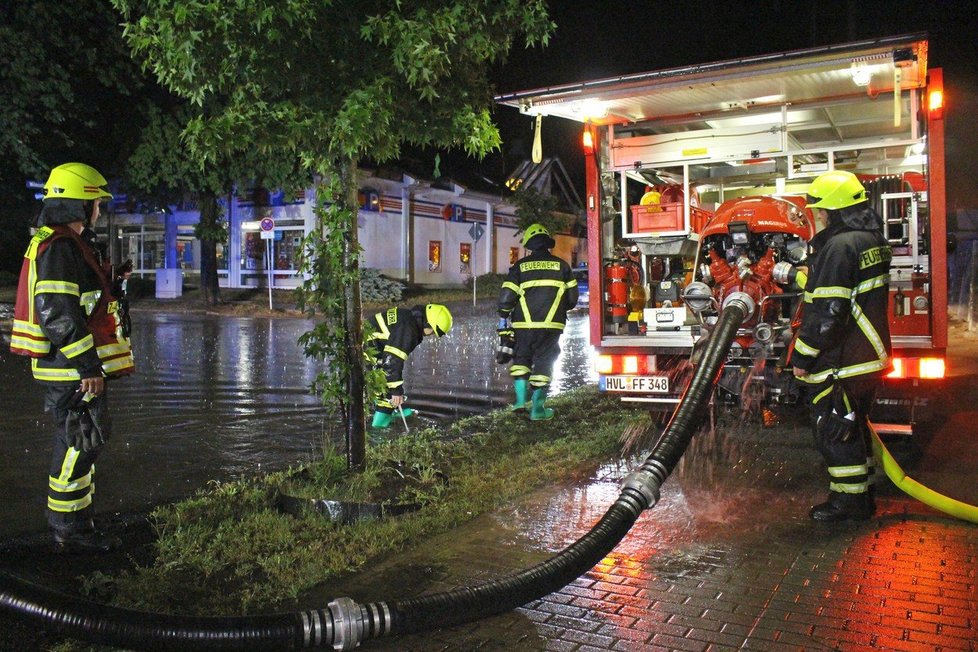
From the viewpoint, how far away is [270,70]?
4844 millimetres

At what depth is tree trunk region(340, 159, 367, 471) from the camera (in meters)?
5.29

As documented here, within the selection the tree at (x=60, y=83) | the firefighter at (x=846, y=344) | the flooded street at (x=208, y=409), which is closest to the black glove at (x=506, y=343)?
the flooded street at (x=208, y=409)

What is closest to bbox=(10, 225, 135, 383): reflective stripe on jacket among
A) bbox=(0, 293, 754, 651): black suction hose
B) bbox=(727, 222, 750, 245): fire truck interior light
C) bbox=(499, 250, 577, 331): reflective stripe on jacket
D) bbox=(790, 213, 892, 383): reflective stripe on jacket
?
bbox=(0, 293, 754, 651): black suction hose

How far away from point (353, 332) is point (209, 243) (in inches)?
905

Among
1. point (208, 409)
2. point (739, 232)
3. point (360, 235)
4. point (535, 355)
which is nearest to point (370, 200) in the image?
point (360, 235)

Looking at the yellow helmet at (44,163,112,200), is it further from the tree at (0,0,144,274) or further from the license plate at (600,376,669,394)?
the tree at (0,0,144,274)

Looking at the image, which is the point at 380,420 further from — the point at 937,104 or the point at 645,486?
the point at 937,104

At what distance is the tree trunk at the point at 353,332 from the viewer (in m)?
5.29

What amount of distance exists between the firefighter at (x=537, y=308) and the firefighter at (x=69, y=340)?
4.54 meters

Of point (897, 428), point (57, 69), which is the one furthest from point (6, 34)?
point (897, 428)

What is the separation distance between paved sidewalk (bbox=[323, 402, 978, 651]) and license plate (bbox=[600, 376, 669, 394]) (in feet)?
4.24

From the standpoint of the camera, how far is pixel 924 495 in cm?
521

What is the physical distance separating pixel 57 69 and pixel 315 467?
18278 mm

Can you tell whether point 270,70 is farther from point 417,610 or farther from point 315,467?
point 417,610
